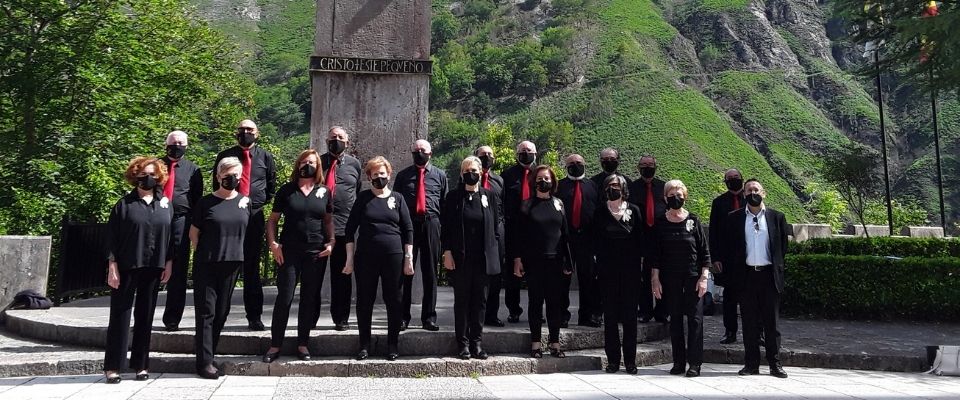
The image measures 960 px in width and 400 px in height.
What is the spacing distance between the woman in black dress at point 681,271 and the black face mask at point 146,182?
457 centimetres

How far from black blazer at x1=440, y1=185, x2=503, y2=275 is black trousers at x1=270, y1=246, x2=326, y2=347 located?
115cm

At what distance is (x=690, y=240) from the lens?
6.77 m

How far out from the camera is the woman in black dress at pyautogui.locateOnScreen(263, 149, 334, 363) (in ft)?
20.3

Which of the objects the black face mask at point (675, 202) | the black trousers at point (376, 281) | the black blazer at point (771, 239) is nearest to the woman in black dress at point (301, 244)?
the black trousers at point (376, 281)

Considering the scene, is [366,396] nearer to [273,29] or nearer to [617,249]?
[617,249]

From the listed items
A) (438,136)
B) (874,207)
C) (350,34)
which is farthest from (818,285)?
(438,136)

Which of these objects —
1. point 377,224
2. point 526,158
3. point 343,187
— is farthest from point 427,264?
point 526,158

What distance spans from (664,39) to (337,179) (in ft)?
368

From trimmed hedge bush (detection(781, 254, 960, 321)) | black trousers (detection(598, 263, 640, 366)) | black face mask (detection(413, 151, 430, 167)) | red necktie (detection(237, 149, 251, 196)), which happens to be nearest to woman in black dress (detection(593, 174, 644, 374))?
black trousers (detection(598, 263, 640, 366))

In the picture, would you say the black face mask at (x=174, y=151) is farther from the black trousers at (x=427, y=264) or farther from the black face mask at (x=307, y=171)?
the black trousers at (x=427, y=264)

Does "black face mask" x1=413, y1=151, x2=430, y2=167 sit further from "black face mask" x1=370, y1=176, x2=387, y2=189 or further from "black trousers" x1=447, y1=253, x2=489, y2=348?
"black trousers" x1=447, y1=253, x2=489, y2=348

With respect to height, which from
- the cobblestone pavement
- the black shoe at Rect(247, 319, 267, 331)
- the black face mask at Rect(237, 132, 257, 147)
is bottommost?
the cobblestone pavement

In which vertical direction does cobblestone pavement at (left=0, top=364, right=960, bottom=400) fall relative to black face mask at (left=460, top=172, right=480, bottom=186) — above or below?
below

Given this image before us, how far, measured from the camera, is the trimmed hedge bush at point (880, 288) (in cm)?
1112
